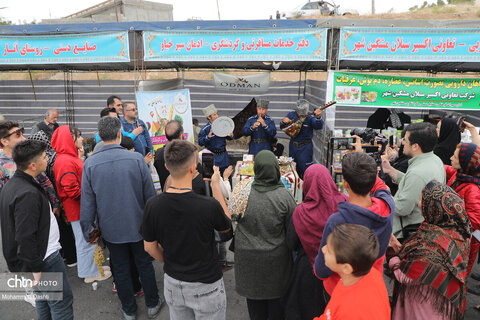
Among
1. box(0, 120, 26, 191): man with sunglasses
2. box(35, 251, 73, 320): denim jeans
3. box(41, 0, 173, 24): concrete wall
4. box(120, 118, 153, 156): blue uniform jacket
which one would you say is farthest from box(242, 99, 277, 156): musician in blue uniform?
box(41, 0, 173, 24): concrete wall

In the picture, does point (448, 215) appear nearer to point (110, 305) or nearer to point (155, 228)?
point (155, 228)

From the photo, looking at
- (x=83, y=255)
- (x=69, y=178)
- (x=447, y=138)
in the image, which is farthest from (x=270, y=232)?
(x=447, y=138)

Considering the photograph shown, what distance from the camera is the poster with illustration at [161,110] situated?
5.98m

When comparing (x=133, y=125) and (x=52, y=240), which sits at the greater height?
(x=133, y=125)

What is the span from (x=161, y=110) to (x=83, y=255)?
11.4ft

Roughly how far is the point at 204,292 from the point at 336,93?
4188 mm

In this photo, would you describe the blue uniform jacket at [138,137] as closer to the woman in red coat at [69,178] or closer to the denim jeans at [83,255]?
the woman in red coat at [69,178]

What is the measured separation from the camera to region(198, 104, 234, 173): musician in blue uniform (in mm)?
5455

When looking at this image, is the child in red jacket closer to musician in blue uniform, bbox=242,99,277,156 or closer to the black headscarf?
the black headscarf

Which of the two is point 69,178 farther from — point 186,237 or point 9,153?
point 186,237

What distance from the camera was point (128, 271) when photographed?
279 centimetres

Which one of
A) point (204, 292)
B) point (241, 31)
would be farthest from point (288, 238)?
point (241, 31)

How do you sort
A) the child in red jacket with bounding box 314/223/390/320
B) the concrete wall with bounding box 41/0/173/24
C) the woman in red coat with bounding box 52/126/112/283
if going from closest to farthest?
the child in red jacket with bounding box 314/223/390/320
the woman in red coat with bounding box 52/126/112/283
the concrete wall with bounding box 41/0/173/24

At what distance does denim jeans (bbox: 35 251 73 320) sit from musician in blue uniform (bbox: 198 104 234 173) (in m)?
3.30
